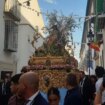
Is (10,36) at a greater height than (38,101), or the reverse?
(10,36)

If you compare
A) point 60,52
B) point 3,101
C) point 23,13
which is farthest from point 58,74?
point 23,13

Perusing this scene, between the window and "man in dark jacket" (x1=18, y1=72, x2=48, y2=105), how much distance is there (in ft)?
84.9

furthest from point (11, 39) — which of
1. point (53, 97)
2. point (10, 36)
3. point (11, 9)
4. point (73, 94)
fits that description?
point (53, 97)

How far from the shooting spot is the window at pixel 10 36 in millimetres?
31369

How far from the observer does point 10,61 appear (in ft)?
107

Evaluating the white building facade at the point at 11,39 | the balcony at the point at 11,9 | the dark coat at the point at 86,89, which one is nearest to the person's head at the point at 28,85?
the dark coat at the point at 86,89

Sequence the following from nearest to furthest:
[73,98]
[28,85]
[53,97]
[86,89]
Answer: [28,85] < [53,97] < [73,98] < [86,89]

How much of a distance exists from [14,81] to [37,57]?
729 cm

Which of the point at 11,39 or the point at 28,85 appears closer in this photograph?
the point at 28,85

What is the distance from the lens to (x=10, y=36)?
3247cm

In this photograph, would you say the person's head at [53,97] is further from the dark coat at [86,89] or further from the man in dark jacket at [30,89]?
the dark coat at [86,89]

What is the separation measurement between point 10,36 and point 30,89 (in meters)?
27.8

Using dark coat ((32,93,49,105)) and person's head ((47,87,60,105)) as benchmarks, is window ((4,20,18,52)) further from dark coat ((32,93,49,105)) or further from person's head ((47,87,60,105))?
dark coat ((32,93,49,105))

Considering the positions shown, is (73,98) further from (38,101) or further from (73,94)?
(38,101)
